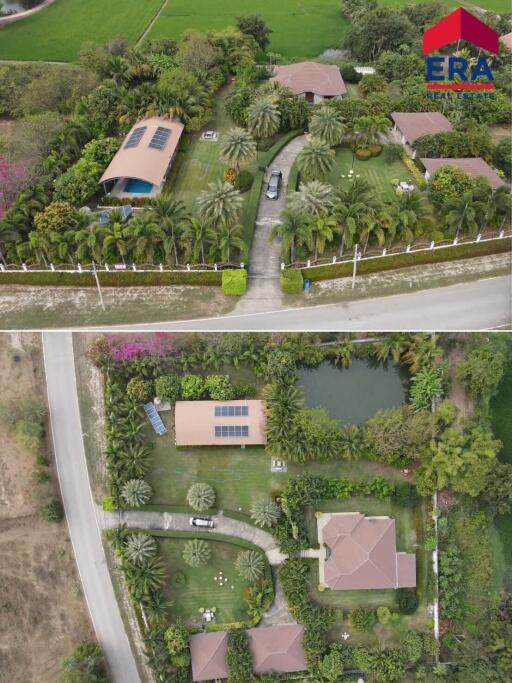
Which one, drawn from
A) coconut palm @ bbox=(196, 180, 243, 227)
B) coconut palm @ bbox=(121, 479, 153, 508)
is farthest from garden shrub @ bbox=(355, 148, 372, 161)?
coconut palm @ bbox=(121, 479, 153, 508)

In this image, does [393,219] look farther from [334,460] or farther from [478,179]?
[334,460]

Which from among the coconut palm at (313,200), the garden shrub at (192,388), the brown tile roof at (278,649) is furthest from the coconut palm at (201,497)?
the coconut palm at (313,200)

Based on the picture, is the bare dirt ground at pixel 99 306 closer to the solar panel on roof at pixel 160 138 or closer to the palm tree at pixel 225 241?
the palm tree at pixel 225 241

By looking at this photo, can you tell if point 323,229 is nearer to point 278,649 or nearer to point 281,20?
point 278,649

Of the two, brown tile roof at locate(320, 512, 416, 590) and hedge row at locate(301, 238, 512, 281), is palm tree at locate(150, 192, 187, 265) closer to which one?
hedge row at locate(301, 238, 512, 281)

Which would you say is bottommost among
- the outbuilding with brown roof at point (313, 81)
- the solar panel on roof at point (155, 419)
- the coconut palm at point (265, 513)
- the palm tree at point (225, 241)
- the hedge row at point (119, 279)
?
the coconut palm at point (265, 513)
